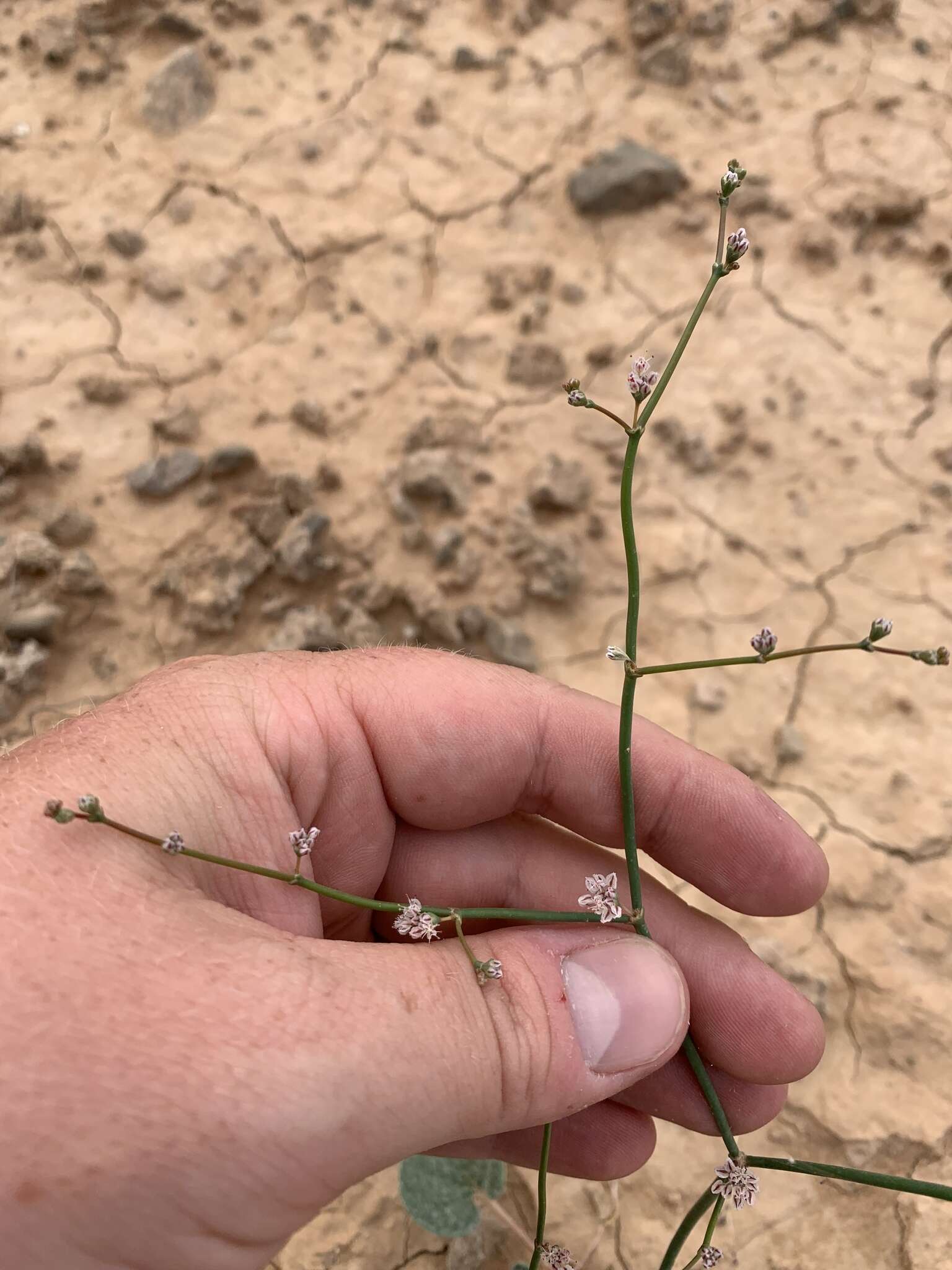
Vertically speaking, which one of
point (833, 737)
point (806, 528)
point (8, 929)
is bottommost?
point (833, 737)

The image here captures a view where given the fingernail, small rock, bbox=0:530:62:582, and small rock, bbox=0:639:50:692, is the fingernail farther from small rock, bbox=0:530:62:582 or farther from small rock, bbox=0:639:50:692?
small rock, bbox=0:530:62:582

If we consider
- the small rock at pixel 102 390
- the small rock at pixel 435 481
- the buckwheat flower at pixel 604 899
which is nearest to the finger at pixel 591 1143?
the buckwheat flower at pixel 604 899

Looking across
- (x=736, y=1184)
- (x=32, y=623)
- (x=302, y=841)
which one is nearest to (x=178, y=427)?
(x=32, y=623)

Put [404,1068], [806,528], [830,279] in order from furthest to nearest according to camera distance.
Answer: [830,279]
[806,528]
[404,1068]

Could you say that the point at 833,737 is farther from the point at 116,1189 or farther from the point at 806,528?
the point at 116,1189

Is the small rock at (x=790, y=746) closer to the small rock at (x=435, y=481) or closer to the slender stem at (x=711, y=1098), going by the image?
the slender stem at (x=711, y=1098)

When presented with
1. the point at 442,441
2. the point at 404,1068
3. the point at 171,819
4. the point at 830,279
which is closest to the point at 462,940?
the point at 404,1068
